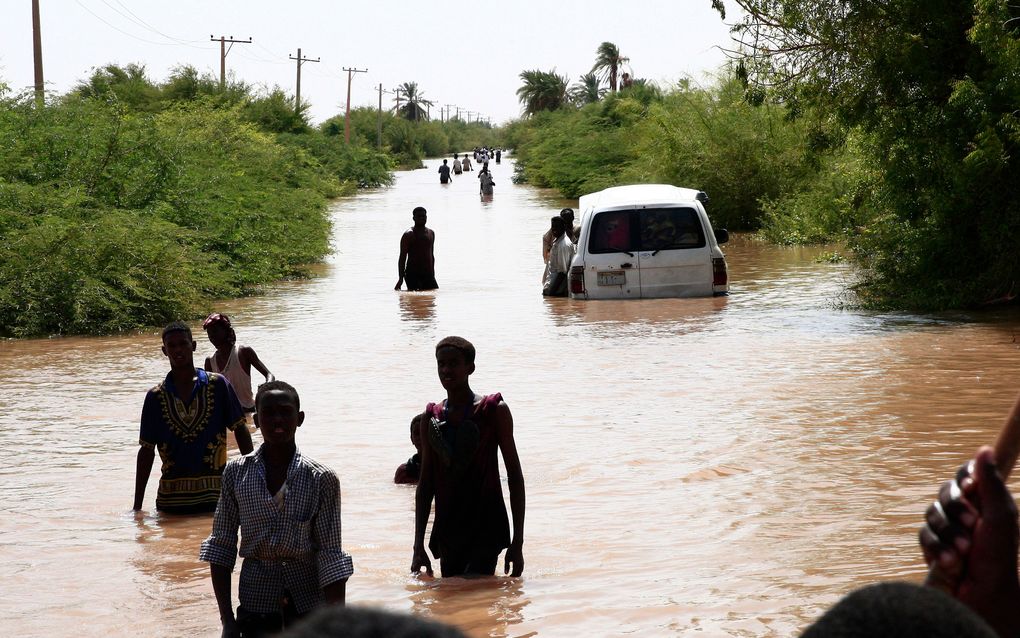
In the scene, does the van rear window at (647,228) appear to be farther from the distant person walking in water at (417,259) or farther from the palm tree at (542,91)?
the palm tree at (542,91)

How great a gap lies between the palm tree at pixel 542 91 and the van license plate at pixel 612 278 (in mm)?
111620

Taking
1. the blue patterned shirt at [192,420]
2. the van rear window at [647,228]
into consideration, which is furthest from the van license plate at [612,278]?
the blue patterned shirt at [192,420]

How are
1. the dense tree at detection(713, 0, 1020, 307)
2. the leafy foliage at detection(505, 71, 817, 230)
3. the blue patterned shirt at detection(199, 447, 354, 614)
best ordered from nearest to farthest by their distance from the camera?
the blue patterned shirt at detection(199, 447, 354, 614) < the dense tree at detection(713, 0, 1020, 307) < the leafy foliage at detection(505, 71, 817, 230)

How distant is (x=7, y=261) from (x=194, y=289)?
2.59 meters

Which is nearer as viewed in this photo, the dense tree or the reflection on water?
the dense tree

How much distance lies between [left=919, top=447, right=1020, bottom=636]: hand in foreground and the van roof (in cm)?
1664

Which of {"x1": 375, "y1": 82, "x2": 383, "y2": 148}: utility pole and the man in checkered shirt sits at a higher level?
{"x1": 375, "y1": 82, "x2": 383, "y2": 148}: utility pole

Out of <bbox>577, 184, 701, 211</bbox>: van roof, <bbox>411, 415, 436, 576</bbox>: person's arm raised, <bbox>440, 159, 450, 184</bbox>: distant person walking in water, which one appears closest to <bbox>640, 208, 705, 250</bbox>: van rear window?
<bbox>577, 184, 701, 211</bbox>: van roof

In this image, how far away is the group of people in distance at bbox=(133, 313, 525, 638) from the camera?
459 centimetres

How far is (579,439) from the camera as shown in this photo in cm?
1066

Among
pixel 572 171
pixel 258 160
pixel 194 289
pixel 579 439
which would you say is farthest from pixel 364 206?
pixel 579 439

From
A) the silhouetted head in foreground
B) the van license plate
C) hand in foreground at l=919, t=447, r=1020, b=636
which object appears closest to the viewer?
the silhouetted head in foreground

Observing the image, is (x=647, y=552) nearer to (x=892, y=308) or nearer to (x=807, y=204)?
(x=892, y=308)

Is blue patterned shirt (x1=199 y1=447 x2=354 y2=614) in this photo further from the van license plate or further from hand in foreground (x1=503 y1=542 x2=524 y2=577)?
the van license plate
